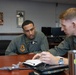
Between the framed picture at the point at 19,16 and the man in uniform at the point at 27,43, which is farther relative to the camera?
the framed picture at the point at 19,16

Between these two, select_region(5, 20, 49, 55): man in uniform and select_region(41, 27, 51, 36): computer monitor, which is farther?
select_region(41, 27, 51, 36): computer monitor

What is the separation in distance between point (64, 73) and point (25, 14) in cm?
519

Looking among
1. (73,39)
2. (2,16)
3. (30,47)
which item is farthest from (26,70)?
(2,16)

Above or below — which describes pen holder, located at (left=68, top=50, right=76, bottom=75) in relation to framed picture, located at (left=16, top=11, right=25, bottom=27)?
below

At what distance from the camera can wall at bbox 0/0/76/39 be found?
619 centimetres

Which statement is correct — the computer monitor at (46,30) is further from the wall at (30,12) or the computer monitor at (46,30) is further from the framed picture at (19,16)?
the framed picture at (19,16)

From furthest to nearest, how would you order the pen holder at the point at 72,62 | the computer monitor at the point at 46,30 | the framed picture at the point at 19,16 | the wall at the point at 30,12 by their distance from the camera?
the computer monitor at the point at 46,30, the framed picture at the point at 19,16, the wall at the point at 30,12, the pen holder at the point at 72,62

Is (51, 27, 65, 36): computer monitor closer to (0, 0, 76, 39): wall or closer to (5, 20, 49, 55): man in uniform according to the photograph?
(0, 0, 76, 39): wall

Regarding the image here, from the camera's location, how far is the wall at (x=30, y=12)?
619cm

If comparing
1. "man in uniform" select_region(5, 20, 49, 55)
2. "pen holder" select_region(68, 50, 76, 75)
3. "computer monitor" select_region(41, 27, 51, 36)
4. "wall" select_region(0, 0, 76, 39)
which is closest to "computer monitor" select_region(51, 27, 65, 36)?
"computer monitor" select_region(41, 27, 51, 36)

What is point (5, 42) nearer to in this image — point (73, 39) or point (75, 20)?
point (73, 39)

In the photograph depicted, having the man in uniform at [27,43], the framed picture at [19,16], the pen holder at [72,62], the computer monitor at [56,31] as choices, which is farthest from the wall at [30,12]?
the pen holder at [72,62]

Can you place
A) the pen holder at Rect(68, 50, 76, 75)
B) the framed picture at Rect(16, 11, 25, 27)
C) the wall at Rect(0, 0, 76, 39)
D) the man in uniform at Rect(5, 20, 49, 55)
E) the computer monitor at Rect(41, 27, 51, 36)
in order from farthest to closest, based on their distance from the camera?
→ the computer monitor at Rect(41, 27, 51, 36) → the framed picture at Rect(16, 11, 25, 27) → the wall at Rect(0, 0, 76, 39) → the man in uniform at Rect(5, 20, 49, 55) → the pen holder at Rect(68, 50, 76, 75)

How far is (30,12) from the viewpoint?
6.46m
